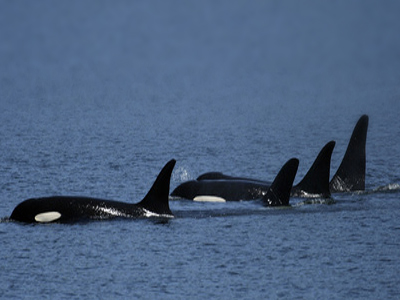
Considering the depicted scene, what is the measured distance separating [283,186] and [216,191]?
88.5 inches

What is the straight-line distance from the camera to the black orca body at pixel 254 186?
24828mm

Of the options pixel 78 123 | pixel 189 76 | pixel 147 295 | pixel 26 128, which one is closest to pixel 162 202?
pixel 147 295

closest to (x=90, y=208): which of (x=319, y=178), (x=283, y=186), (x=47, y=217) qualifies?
(x=47, y=217)

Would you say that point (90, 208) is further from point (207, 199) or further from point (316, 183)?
point (316, 183)

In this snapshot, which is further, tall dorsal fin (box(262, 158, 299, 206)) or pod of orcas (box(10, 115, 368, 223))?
tall dorsal fin (box(262, 158, 299, 206))

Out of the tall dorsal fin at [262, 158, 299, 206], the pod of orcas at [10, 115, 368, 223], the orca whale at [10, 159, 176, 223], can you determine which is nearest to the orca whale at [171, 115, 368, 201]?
the pod of orcas at [10, 115, 368, 223]

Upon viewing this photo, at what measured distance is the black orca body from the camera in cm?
2483

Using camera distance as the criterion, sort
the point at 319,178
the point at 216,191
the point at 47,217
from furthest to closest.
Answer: the point at 216,191 < the point at 319,178 < the point at 47,217

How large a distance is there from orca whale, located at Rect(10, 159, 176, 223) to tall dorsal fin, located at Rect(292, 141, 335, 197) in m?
3.80

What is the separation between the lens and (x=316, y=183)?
2508 centimetres

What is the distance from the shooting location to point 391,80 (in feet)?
314

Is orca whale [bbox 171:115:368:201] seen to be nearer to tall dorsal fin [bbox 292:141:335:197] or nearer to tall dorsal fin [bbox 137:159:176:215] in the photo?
tall dorsal fin [bbox 292:141:335:197]

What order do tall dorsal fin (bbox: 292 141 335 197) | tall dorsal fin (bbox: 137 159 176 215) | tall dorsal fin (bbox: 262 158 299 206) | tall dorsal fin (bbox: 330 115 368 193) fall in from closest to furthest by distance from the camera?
tall dorsal fin (bbox: 137 159 176 215) → tall dorsal fin (bbox: 262 158 299 206) → tall dorsal fin (bbox: 292 141 335 197) → tall dorsal fin (bbox: 330 115 368 193)

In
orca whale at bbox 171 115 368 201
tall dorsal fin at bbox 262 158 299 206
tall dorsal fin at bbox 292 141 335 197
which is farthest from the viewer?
orca whale at bbox 171 115 368 201
